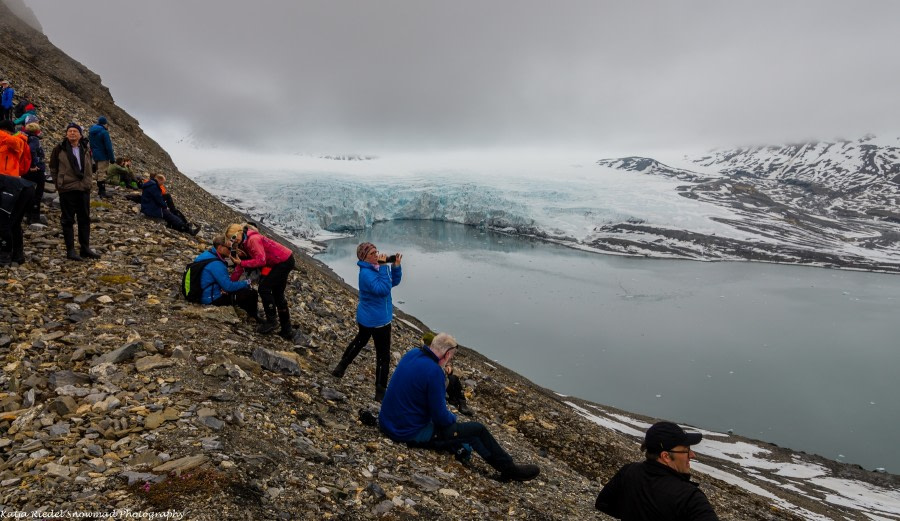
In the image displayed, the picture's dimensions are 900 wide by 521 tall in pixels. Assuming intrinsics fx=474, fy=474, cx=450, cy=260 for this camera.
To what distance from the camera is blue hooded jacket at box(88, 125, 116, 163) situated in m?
13.3

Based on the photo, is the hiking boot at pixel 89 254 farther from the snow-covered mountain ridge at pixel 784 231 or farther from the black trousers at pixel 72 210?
the snow-covered mountain ridge at pixel 784 231

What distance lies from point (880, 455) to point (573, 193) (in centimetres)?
7999

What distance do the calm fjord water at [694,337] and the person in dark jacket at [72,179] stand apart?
29.8 ft

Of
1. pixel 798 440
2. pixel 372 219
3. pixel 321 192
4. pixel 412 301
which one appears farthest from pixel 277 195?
pixel 798 440

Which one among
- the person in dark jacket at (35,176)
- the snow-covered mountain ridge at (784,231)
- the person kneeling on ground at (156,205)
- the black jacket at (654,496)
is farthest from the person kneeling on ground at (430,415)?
the snow-covered mountain ridge at (784,231)

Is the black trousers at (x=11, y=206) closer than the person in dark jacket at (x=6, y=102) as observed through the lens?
Yes

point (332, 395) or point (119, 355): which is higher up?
point (119, 355)

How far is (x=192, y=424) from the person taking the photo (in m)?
4.63

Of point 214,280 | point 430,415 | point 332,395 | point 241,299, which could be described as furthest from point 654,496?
point 214,280

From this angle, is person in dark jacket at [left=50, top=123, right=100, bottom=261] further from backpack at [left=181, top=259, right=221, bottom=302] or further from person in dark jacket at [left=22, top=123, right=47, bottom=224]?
backpack at [left=181, top=259, right=221, bottom=302]

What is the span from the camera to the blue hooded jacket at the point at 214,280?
7684 millimetres

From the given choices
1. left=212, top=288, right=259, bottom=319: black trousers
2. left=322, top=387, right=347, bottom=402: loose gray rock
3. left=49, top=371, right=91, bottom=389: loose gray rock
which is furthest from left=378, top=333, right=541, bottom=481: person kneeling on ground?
left=212, top=288, right=259, bottom=319: black trousers

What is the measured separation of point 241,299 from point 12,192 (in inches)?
137

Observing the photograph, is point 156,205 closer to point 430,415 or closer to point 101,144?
point 101,144
